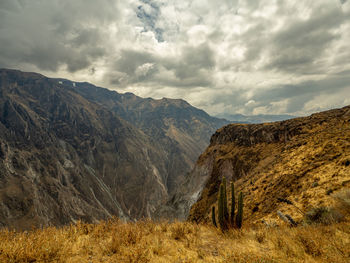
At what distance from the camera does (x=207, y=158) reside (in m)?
53.0

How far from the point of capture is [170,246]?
223 inches

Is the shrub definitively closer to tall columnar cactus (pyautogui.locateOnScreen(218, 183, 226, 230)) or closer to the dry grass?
the dry grass

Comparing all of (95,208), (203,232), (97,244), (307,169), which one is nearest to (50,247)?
(97,244)

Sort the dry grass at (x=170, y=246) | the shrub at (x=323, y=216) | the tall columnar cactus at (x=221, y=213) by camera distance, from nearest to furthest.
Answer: the dry grass at (x=170, y=246) → the shrub at (x=323, y=216) → the tall columnar cactus at (x=221, y=213)

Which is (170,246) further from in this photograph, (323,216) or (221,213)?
(323,216)

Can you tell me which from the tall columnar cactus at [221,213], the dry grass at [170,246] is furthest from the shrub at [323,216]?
the tall columnar cactus at [221,213]

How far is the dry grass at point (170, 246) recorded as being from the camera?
457 cm

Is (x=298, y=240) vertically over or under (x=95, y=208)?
over

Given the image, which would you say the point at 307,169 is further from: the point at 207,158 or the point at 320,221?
the point at 207,158

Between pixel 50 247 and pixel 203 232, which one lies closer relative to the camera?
pixel 50 247

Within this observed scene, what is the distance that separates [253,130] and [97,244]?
43100 mm

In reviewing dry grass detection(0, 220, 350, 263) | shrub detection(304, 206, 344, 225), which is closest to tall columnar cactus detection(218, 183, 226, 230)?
dry grass detection(0, 220, 350, 263)

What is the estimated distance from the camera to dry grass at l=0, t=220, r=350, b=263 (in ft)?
15.0

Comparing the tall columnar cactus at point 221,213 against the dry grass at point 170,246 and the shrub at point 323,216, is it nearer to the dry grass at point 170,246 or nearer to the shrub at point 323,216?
the dry grass at point 170,246
